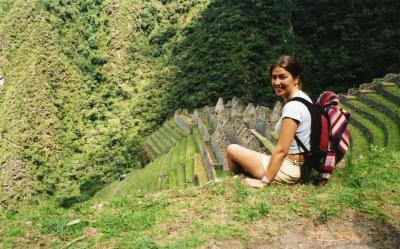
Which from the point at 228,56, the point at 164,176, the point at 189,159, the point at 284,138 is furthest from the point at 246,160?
the point at 228,56

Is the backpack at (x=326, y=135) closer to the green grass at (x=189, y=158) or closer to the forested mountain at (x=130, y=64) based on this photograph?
the green grass at (x=189, y=158)

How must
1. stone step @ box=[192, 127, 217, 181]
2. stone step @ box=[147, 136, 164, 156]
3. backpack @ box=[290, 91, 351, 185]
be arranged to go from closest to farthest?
backpack @ box=[290, 91, 351, 185] < stone step @ box=[192, 127, 217, 181] < stone step @ box=[147, 136, 164, 156]

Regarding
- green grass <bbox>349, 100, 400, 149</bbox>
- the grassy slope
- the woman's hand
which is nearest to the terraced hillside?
green grass <bbox>349, 100, 400, 149</bbox>

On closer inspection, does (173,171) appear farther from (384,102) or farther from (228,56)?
(228,56)

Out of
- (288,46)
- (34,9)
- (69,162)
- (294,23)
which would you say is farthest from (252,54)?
(34,9)

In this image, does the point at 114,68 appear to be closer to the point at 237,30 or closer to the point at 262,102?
the point at 237,30

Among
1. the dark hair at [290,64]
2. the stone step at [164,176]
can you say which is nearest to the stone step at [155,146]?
the stone step at [164,176]

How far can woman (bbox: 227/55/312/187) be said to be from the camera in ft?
14.3

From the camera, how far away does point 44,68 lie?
76625mm

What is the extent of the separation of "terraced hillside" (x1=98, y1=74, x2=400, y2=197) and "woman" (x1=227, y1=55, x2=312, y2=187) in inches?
179

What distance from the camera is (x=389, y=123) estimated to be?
48.4ft

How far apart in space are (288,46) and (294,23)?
6.81 metres

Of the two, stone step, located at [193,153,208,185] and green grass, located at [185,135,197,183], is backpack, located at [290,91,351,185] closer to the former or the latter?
green grass, located at [185,135,197,183]

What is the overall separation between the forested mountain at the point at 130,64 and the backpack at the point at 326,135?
2233 centimetres
